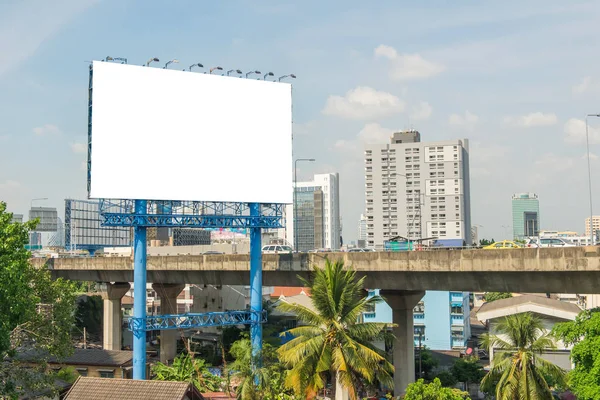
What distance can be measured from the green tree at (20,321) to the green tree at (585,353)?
2235cm

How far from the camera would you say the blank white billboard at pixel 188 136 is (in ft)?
122

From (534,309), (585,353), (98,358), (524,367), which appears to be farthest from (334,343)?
(534,309)

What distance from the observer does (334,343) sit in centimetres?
2350

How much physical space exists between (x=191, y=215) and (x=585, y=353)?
2352 centimetres

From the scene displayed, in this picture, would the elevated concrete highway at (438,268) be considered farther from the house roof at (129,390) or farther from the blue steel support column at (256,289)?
the house roof at (129,390)

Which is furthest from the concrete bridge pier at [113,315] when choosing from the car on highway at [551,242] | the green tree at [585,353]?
the green tree at [585,353]

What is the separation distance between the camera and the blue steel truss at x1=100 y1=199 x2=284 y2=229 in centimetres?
3791

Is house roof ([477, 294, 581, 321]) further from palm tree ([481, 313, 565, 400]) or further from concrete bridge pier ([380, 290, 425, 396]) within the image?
palm tree ([481, 313, 565, 400])

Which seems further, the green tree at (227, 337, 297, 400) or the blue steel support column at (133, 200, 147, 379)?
the blue steel support column at (133, 200, 147, 379)

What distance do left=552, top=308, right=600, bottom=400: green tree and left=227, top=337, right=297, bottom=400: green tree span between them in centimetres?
1327

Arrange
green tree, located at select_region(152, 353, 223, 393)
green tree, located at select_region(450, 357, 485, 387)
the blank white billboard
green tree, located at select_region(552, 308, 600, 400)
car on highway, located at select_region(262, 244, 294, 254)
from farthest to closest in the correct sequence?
car on highway, located at select_region(262, 244, 294, 254) → green tree, located at select_region(450, 357, 485, 387) → green tree, located at select_region(152, 353, 223, 393) → the blank white billboard → green tree, located at select_region(552, 308, 600, 400)

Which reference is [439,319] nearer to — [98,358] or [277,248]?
[277,248]

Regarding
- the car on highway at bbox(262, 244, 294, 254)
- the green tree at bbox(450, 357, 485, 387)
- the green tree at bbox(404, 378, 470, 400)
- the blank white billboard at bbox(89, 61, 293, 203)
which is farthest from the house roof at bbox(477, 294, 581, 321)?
the blank white billboard at bbox(89, 61, 293, 203)

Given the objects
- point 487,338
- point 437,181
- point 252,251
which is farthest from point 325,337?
point 437,181
